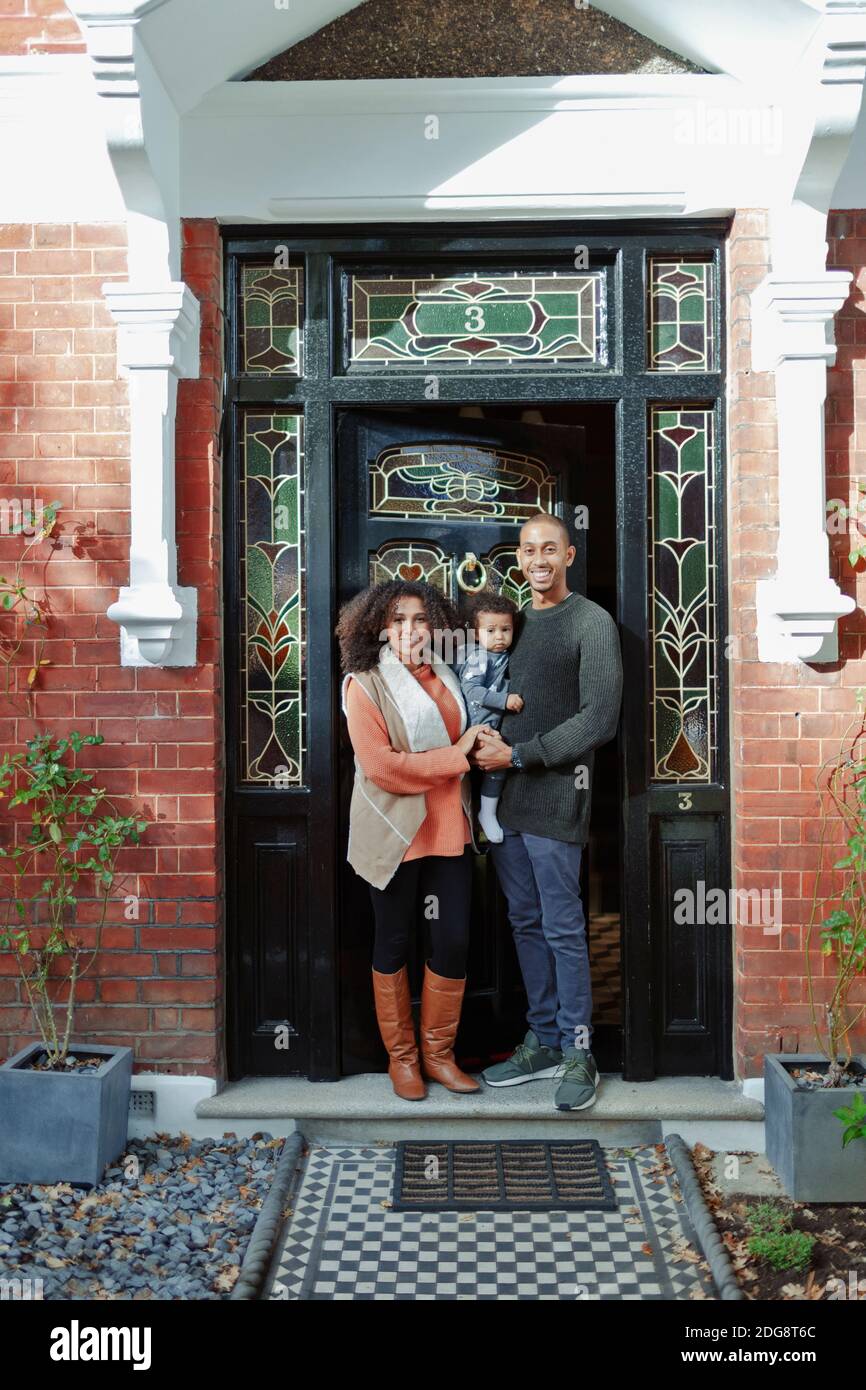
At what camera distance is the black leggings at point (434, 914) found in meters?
4.01

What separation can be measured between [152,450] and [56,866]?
143 centimetres

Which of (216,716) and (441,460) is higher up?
(441,460)

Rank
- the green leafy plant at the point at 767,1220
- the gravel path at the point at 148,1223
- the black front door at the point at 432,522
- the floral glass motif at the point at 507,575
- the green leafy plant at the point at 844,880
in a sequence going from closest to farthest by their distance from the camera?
the gravel path at the point at 148,1223
the green leafy plant at the point at 767,1220
the green leafy plant at the point at 844,880
the black front door at the point at 432,522
the floral glass motif at the point at 507,575

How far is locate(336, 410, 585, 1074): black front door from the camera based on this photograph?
13.9 ft

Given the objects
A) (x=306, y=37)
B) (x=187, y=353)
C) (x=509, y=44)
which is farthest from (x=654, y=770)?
(x=306, y=37)

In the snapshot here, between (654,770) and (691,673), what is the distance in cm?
37

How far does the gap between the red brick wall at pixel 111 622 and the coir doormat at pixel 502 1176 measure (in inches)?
31.6

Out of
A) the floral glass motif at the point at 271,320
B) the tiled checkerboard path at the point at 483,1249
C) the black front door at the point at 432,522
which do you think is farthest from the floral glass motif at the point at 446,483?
the tiled checkerboard path at the point at 483,1249

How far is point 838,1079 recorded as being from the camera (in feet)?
11.8

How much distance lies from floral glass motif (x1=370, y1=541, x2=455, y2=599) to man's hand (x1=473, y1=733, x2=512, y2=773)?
596mm

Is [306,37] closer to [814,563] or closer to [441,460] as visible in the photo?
[441,460]

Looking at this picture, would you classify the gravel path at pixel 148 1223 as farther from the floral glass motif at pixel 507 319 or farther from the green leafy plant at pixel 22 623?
the floral glass motif at pixel 507 319

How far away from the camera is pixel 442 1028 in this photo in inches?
159

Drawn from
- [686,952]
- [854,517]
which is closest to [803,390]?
[854,517]
